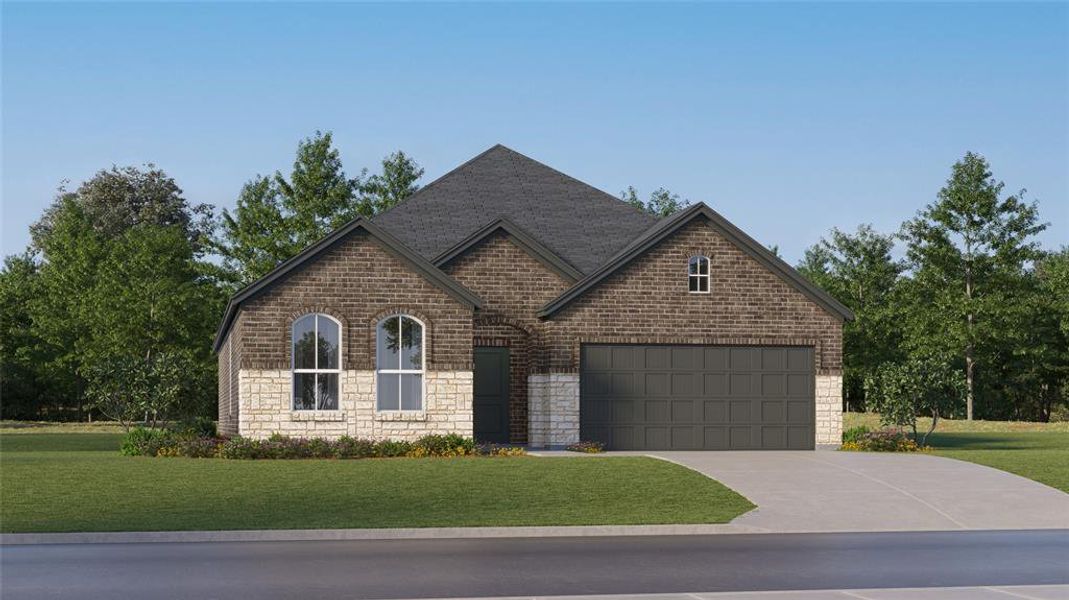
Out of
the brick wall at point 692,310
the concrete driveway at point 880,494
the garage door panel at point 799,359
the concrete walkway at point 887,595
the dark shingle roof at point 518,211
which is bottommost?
the concrete driveway at point 880,494

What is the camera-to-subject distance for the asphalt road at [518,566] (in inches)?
540

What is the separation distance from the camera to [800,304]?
35.2m

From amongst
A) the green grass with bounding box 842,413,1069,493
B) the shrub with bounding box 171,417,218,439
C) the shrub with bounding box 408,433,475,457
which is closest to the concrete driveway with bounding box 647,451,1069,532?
the green grass with bounding box 842,413,1069,493

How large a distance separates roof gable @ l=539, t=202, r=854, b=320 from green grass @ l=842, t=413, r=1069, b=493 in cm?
499

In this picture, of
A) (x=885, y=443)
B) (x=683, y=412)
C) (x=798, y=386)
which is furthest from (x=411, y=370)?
(x=885, y=443)

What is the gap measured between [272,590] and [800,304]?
78.2 ft

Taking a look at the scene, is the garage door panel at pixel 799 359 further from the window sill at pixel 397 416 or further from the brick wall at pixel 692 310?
the window sill at pixel 397 416

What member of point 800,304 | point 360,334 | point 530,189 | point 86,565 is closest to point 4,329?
point 530,189

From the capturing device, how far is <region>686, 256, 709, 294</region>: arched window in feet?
115

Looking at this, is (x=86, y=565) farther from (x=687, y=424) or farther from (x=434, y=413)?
(x=687, y=424)

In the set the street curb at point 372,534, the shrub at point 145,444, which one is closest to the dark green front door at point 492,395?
the shrub at point 145,444

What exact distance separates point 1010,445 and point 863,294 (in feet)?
120

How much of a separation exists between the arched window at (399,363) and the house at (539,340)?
0.03 meters

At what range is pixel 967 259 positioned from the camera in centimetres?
5891
